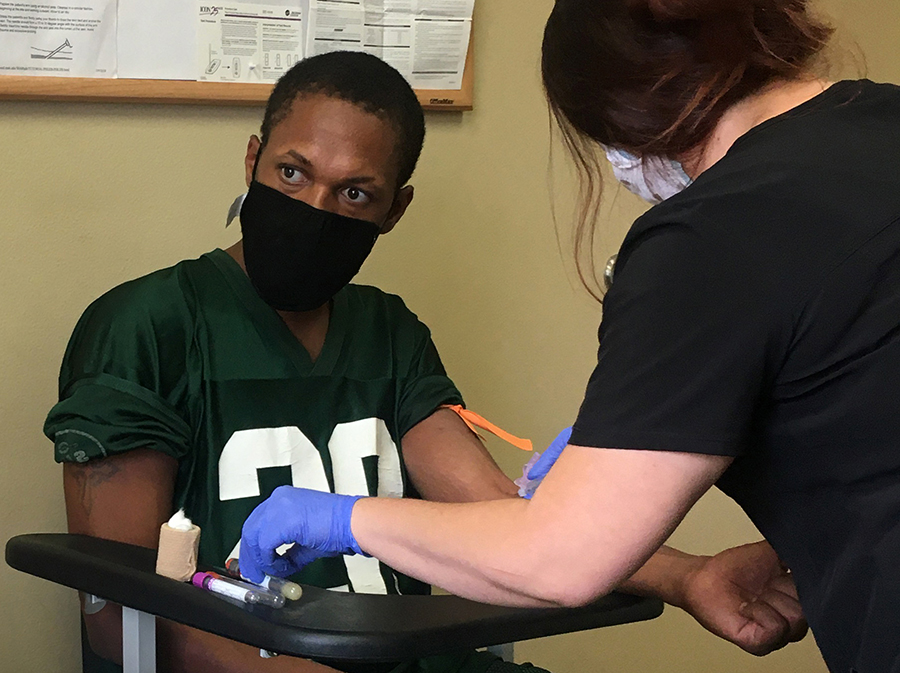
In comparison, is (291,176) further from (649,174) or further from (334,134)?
(649,174)

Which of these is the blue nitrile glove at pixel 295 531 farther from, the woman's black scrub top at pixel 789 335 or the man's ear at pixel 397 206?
the man's ear at pixel 397 206

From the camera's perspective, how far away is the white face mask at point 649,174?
956 millimetres

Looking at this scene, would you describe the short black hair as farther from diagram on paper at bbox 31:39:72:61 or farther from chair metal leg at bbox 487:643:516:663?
chair metal leg at bbox 487:643:516:663

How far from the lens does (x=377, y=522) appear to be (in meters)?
0.92

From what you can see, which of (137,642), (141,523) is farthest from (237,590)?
(141,523)

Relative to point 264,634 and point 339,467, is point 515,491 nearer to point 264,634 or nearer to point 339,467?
point 339,467

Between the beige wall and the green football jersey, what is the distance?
0.77 feet

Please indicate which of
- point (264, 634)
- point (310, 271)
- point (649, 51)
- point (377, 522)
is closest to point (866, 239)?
point (649, 51)

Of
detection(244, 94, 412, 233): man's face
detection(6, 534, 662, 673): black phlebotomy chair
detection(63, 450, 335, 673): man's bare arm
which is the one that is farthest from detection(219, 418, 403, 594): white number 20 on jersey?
detection(244, 94, 412, 233): man's face

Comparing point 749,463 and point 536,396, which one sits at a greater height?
point 749,463

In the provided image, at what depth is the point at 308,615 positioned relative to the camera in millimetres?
905

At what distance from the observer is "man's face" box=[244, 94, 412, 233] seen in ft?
4.37

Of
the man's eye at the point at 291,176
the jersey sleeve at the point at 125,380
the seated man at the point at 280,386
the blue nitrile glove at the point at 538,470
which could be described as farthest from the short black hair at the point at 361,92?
the blue nitrile glove at the point at 538,470

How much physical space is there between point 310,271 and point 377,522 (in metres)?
0.51
